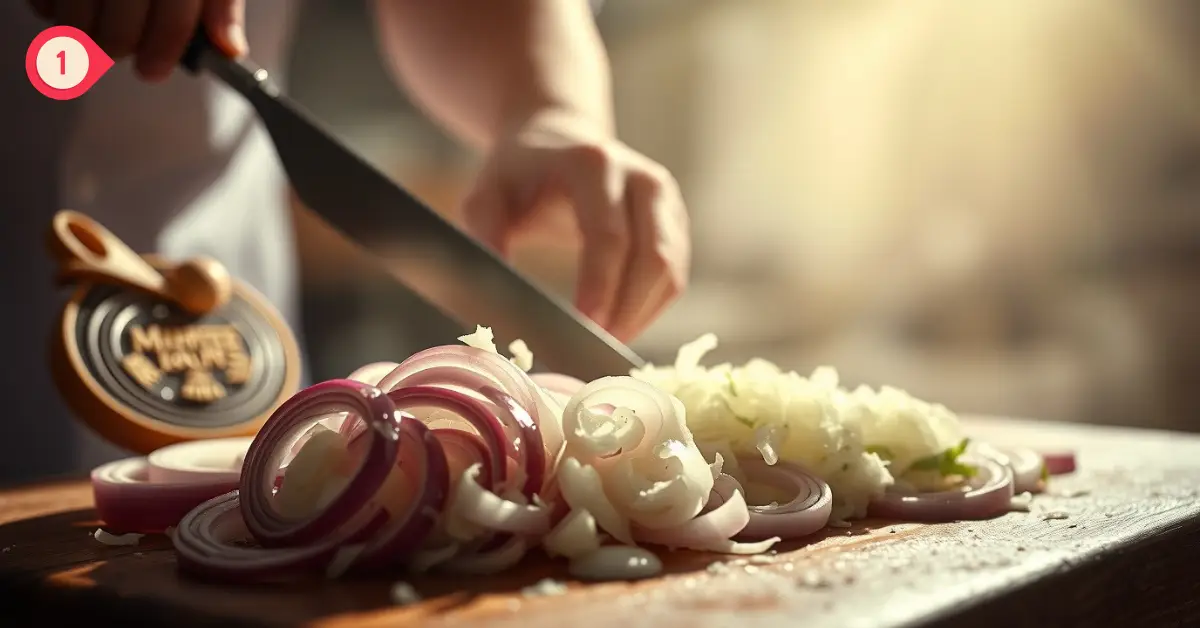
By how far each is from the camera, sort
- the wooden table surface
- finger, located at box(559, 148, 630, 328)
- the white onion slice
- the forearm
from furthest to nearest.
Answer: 1. the forearm
2. finger, located at box(559, 148, 630, 328)
3. the white onion slice
4. the wooden table surface

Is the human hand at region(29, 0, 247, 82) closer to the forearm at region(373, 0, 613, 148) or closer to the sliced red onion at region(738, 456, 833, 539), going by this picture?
the forearm at region(373, 0, 613, 148)

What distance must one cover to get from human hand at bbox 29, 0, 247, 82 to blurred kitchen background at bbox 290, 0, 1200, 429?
281 cm

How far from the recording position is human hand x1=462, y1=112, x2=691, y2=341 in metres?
1.57

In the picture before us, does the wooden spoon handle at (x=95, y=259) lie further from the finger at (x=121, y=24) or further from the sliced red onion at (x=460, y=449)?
the sliced red onion at (x=460, y=449)

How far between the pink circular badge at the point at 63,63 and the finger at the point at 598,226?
717mm

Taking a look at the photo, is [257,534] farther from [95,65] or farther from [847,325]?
[847,325]

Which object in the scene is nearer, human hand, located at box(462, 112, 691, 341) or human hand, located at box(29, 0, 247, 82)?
human hand, located at box(29, 0, 247, 82)

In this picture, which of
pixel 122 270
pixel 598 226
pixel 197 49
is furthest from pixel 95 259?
pixel 598 226

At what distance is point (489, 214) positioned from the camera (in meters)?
1.64

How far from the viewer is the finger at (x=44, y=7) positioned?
4.48ft

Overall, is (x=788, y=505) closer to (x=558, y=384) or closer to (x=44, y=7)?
(x=558, y=384)

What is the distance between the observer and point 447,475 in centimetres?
81

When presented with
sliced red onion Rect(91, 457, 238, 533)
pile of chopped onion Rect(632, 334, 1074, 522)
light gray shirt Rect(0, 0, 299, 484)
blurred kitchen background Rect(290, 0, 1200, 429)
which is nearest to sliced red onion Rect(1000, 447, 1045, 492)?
pile of chopped onion Rect(632, 334, 1074, 522)

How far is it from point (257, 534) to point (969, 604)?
50cm
